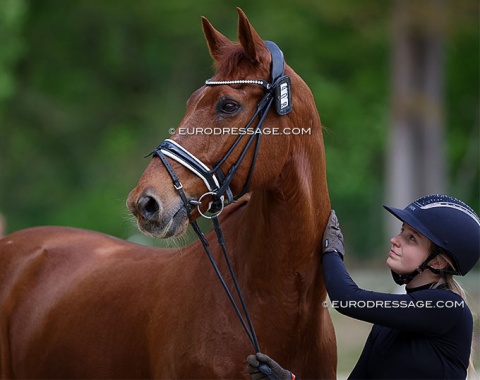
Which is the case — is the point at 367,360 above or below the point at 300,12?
below

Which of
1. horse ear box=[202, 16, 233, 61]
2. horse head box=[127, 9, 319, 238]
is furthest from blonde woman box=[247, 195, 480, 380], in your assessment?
horse ear box=[202, 16, 233, 61]

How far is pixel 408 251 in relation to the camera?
397 centimetres

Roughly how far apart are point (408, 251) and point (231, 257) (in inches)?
34.4

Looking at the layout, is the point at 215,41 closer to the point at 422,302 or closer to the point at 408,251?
the point at 408,251

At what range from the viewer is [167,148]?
3.94 meters

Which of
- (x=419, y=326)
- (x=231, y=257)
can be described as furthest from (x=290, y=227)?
(x=419, y=326)

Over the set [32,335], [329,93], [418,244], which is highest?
[329,93]

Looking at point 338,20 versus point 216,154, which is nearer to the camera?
point 216,154

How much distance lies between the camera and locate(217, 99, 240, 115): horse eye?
13.1 ft

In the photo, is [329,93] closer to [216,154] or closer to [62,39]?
[62,39]

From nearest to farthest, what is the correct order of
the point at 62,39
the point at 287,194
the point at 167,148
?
the point at 167,148 < the point at 287,194 < the point at 62,39

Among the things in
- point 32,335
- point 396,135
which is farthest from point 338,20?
point 32,335

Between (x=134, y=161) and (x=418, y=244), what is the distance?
74.6ft

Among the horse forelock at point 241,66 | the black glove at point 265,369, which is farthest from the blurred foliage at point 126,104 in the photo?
the black glove at point 265,369
